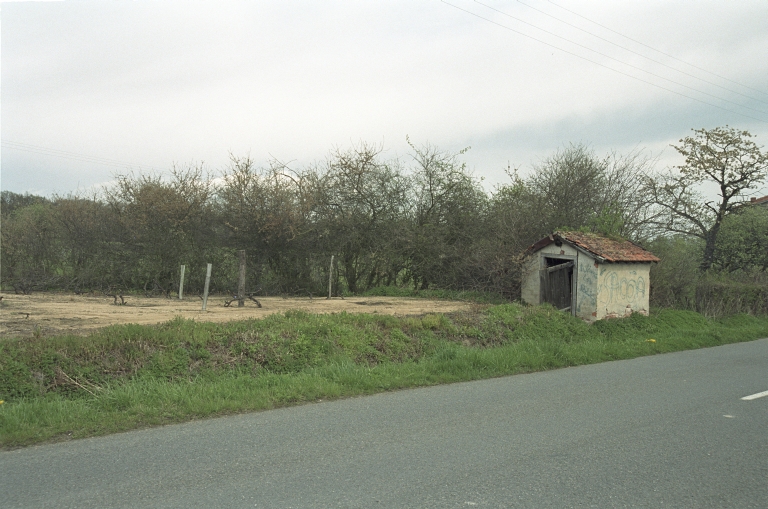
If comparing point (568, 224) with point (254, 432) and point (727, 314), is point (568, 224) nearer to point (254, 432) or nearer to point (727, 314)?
point (727, 314)

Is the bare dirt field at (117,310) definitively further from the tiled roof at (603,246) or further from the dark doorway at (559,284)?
the tiled roof at (603,246)

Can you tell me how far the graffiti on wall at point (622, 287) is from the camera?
16.4m

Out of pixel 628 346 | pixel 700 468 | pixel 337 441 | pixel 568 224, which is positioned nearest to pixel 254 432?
pixel 337 441

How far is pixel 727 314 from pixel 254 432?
2114cm

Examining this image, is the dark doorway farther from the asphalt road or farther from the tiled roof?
the asphalt road

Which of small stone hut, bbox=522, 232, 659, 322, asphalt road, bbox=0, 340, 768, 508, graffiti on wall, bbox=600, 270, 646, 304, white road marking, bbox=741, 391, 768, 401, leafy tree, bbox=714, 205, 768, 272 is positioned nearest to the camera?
asphalt road, bbox=0, 340, 768, 508

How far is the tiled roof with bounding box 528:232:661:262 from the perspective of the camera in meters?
16.3

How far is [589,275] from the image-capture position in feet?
53.7

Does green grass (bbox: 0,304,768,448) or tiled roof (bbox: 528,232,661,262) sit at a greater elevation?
tiled roof (bbox: 528,232,661,262)

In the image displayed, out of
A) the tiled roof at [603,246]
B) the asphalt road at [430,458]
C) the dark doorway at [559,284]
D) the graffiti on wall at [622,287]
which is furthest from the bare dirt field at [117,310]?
the asphalt road at [430,458]

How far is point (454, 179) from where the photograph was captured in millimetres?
23875

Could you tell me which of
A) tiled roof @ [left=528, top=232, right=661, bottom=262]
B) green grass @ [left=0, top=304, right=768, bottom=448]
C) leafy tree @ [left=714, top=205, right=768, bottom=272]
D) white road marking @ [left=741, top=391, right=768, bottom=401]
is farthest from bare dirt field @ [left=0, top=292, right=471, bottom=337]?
leafy tree @ [left=714, top=205, right=768, bottom=272]

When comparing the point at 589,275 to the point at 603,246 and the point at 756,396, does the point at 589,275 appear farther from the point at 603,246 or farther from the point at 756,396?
the point at 756,396

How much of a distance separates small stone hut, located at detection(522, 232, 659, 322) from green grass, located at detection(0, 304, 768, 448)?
2.39 metres
